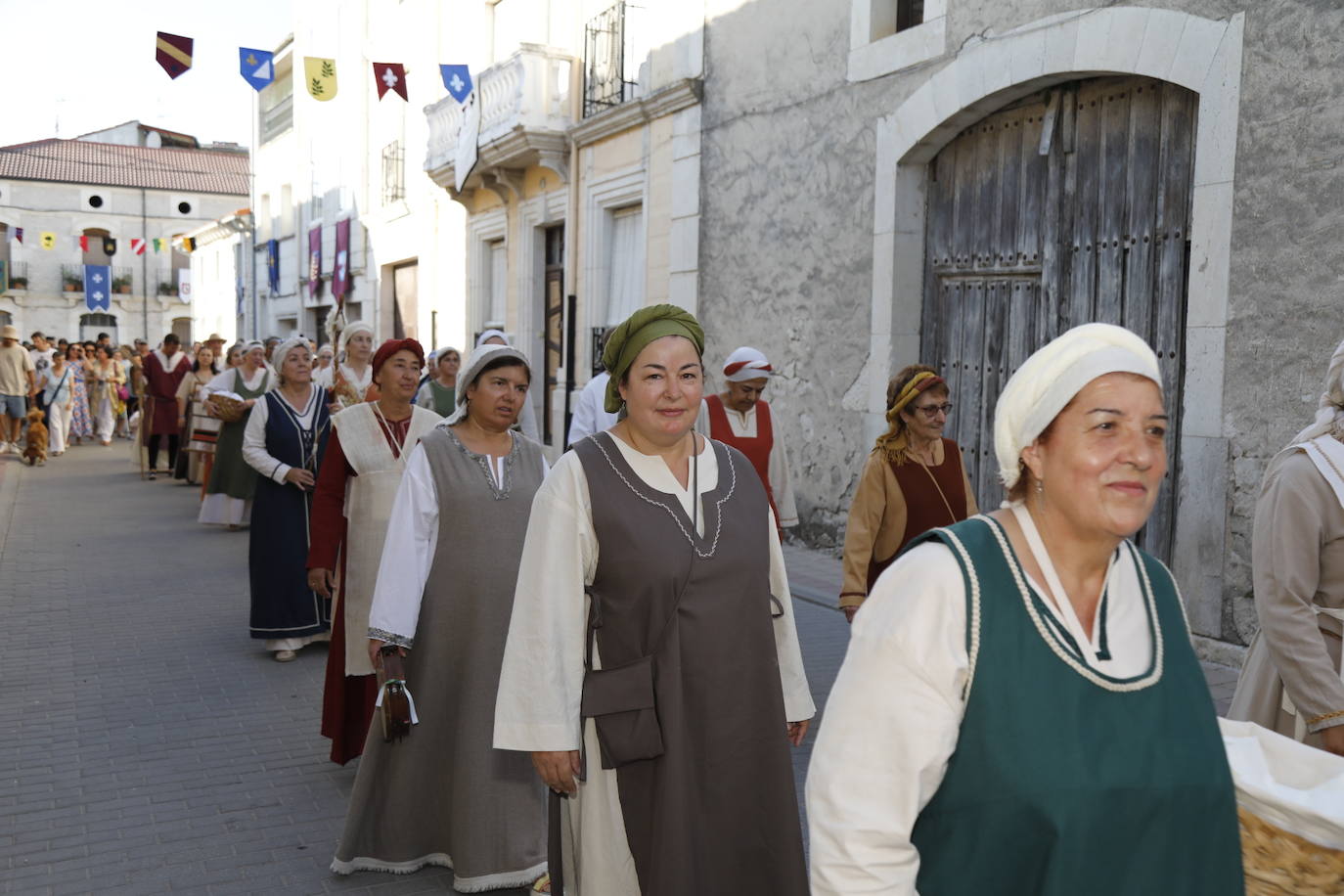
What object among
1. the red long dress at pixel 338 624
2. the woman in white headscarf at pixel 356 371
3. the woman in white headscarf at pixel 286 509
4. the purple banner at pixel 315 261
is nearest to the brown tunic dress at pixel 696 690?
the red long dress at pixel 338 624

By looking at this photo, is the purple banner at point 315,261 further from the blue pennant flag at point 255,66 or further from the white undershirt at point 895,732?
the white undershirt at point 895,732

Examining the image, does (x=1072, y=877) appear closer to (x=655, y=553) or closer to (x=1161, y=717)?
(x=1161, y=717)

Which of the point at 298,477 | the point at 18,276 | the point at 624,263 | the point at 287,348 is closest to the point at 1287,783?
the point at 298,477

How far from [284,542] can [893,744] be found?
20.4 ft

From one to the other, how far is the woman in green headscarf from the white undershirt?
1.14m

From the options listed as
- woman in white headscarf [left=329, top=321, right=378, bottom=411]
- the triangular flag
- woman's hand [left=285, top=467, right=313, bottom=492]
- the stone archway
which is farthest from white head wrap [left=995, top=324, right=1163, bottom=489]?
the triangular flag

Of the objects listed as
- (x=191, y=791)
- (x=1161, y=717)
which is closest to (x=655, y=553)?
(x=1161, y=717)

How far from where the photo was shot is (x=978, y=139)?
9086 millimetres

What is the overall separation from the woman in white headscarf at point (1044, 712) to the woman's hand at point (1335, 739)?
1.46m

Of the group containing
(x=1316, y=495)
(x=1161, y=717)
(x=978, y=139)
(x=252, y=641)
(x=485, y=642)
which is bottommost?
(x=252, y=641)

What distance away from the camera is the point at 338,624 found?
499 centimetres

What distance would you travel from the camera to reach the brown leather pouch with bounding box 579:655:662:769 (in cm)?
288

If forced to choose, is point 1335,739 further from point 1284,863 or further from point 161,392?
point 161,392

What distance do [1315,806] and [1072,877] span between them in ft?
1.25
